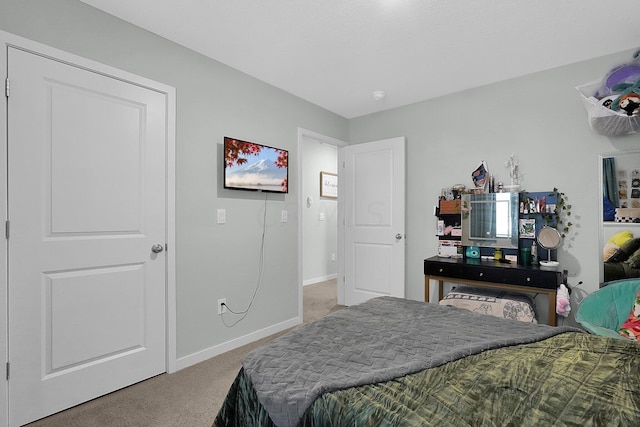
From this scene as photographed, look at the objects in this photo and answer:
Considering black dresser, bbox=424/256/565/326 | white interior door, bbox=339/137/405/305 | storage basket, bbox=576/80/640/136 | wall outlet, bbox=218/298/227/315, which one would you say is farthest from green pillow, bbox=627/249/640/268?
wall outlet, bbox=218/298/227/315

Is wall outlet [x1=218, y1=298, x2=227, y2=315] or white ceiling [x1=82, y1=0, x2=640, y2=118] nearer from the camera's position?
white ceiling [x1=82, y1=0, x2=640, y2=118]

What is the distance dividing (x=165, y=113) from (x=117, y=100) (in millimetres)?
323

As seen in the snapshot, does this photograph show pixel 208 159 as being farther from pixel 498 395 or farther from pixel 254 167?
pixel 498 395

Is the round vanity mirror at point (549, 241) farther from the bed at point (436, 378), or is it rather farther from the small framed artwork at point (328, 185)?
the small framed artwork at point (328, 185)

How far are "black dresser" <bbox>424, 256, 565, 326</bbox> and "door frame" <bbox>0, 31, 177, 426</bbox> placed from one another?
7.71ft

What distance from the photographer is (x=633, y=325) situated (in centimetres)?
207

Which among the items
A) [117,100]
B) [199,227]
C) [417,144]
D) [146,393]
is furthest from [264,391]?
[417,144]

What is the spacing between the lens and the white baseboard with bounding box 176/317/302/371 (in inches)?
102

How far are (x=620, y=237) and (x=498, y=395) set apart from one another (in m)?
2.49

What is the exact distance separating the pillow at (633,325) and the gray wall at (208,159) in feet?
8.71

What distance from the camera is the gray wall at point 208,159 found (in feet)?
6.75

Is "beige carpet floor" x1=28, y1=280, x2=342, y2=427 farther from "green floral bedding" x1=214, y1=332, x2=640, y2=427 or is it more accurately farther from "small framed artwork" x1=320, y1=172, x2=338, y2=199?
"small framed artwork" x1=320, y1=172, x2=338, y2=199

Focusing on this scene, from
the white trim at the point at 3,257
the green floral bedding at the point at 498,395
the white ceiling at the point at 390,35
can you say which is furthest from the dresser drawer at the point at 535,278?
the white trim at the point at 3,257

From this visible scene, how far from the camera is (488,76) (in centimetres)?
311
